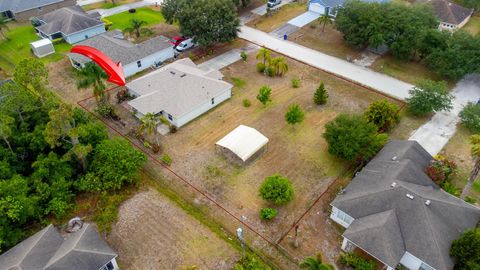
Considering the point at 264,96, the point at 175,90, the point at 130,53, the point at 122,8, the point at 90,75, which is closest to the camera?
the point at 90,75

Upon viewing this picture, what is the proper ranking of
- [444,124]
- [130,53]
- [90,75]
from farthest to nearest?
[130,53] < [444,124] < [90,75]

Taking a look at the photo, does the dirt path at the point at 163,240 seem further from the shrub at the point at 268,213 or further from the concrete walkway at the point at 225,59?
the concrete walkway at the point at 225,59

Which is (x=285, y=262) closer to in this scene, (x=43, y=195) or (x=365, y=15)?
(x=43, y=195)

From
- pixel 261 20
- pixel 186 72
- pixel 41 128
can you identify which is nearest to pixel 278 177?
pixel 186 72

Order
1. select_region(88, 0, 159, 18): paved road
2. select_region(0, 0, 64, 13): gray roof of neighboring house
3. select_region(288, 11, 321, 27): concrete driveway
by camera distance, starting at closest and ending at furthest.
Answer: select_region(0, 0, 64, 13): gray roof of neighboring house
select_region(288, 11, 321, 27): concrete driveway
select_region(88, 0, 159, 18): paved road

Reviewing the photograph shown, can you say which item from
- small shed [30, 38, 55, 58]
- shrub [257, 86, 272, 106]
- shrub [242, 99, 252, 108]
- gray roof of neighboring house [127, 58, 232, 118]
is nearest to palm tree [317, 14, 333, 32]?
shrub [257, 86, 272, 106]

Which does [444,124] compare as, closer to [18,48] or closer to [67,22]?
[67,22]

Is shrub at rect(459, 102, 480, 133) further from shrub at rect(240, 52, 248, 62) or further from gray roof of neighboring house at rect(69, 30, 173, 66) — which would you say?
gray roof of neighboring house at rect(69, 30, 173, 66)

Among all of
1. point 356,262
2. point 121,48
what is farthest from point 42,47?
point 356,262
